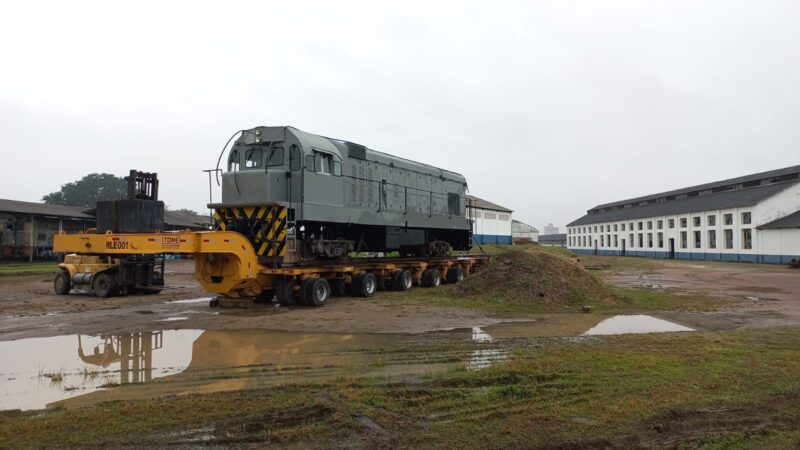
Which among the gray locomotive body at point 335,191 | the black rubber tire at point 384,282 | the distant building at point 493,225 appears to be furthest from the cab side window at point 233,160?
the distant building at point 493,225

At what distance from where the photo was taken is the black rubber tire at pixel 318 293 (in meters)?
12.9

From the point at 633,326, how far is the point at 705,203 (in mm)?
53083

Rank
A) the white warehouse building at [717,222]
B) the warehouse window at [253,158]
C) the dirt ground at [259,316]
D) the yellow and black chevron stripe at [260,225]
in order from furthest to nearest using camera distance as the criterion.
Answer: the white warehouse building at [717,222], the warehouse window at [253,158], the yellow and black chevron stripe at [260,225], the dirt ground at [259,316]

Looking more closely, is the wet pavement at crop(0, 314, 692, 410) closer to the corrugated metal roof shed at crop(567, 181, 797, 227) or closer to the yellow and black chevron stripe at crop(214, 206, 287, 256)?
the yellow and black chevron stripe at crop(214, 206, 287, 256)

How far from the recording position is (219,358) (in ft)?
23.6

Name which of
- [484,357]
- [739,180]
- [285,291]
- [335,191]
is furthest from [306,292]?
[739,180]

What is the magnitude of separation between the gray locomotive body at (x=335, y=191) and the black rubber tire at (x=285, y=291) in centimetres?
126

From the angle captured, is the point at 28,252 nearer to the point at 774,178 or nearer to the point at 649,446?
the point at 649,446

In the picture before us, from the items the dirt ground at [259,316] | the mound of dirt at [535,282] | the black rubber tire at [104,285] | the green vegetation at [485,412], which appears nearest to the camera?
the green vegetation at [485,412]

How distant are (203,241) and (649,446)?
10.2 metres

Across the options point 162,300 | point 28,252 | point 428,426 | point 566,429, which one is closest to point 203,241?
point 162,300

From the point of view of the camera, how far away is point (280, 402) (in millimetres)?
5039

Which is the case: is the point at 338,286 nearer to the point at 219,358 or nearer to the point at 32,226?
the point at 219,358

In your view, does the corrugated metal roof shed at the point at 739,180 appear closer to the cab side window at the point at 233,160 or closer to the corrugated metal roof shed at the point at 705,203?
the corrugated metal roof shed at the point at 705,203
